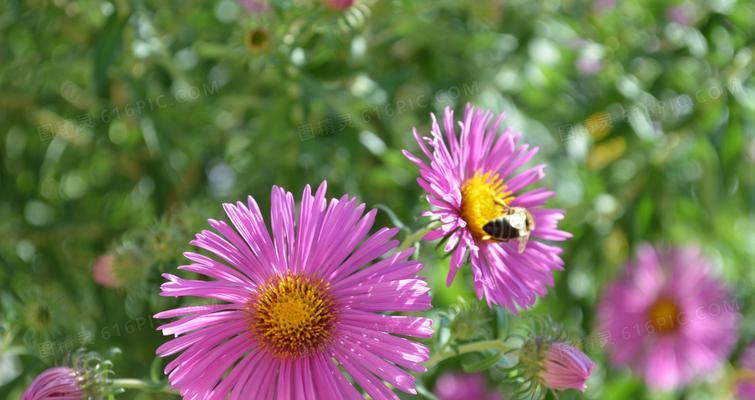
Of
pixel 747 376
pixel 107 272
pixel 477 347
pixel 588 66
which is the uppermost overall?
pixel 477 347

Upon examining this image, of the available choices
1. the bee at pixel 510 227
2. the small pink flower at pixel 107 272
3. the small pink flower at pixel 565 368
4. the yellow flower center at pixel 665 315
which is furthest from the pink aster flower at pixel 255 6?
the yellow flower center at pixel 665 315

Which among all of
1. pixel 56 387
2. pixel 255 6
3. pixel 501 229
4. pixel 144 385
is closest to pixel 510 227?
pixel 501 229

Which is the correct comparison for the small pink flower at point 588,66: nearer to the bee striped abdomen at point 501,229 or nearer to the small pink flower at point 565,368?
the bee striped abdomen at point 501,229

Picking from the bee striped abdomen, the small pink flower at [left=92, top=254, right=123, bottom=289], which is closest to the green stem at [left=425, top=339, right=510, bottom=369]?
the bee striped abdomen

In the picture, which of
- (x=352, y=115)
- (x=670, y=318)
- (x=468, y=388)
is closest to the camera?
(x=352, y=115)

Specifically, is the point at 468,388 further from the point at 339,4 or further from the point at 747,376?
the point at 339,4

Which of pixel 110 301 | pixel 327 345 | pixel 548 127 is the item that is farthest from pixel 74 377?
pixel 548 127

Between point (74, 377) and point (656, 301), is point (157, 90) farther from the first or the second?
point (656, 301)
